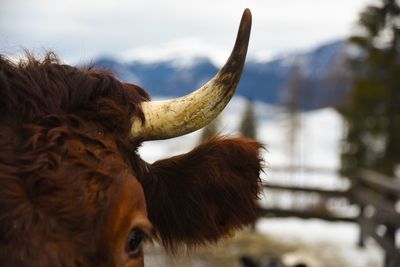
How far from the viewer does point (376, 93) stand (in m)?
19.5

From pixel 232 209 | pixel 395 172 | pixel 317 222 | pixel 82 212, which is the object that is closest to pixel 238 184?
pixel 232 209

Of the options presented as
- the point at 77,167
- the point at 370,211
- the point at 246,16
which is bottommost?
the point at 370,211

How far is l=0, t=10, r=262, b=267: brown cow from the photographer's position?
1668 mm

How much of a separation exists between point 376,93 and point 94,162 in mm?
19008

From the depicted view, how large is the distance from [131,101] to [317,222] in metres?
12.1

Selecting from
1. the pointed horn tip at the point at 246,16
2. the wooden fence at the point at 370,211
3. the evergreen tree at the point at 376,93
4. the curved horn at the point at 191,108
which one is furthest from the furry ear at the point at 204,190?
the evergreen tree at the point at 376,93

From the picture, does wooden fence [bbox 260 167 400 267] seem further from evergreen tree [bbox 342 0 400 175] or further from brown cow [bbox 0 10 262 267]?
evergreen tree [bbox 342 0 400 175]

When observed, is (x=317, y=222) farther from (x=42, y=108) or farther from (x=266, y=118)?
(x=266, y=118)

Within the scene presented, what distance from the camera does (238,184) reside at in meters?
2.63

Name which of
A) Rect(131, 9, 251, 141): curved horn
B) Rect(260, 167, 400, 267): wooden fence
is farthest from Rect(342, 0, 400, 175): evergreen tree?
Rect(131, 9, 251, 141): curved horn

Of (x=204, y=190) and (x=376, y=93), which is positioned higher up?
(x=376, y=93)

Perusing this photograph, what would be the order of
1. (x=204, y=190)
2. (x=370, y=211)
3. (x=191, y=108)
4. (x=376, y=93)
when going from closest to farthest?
1. (x=191, y=108)
2. (x=204, y=190)
3. (x=370, y=211)
4. (x=376, y=93)

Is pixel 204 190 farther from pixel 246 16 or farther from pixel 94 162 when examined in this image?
pixel 246 16

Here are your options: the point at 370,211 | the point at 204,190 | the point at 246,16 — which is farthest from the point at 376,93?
the point at 246,16
